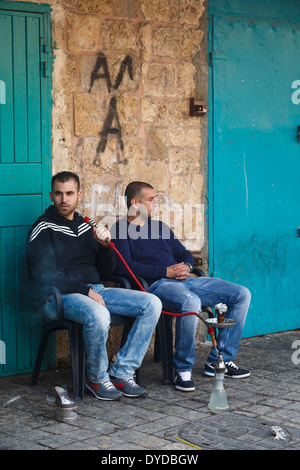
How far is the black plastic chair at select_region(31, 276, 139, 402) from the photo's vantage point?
4.98 m

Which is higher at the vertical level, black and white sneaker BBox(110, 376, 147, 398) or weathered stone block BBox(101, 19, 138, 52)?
weathered stone block BBox(101, 19, 138, 52)

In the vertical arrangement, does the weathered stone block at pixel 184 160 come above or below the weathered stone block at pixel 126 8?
below

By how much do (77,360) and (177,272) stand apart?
42.7 inches

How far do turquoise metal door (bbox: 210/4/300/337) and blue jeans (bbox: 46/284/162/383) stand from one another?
5.28 feet

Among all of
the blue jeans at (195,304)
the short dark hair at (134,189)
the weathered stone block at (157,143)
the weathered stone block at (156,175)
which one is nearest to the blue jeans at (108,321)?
the blue jeans at (195,304)

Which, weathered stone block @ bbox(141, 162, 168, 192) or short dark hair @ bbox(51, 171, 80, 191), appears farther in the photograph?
weathered stone block @ bbox(141, 162, 168, 192)

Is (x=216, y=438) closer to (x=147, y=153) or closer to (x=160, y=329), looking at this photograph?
(x=160, y=329)

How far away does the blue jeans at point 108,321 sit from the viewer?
16.1 ft

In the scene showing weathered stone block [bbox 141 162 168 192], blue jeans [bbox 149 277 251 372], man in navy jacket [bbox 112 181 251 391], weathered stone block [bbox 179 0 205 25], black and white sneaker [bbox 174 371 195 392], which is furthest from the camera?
weathered stone block [bbox 179 0 205 25]

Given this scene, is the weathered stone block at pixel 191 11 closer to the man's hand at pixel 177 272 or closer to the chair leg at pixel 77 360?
the man's hand at pixel 177 272

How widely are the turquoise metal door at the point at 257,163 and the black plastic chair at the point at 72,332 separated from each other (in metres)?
1.64

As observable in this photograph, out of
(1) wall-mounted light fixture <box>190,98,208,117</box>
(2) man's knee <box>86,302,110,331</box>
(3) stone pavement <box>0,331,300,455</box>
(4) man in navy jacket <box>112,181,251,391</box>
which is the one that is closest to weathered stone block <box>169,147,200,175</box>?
(1) wall-mounted light fixture <box>190,98,208,117</box>

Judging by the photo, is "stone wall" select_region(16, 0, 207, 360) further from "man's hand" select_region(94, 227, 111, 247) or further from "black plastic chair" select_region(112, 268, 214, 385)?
"black plastic chair" select_region(112, 268, 214, 385)
